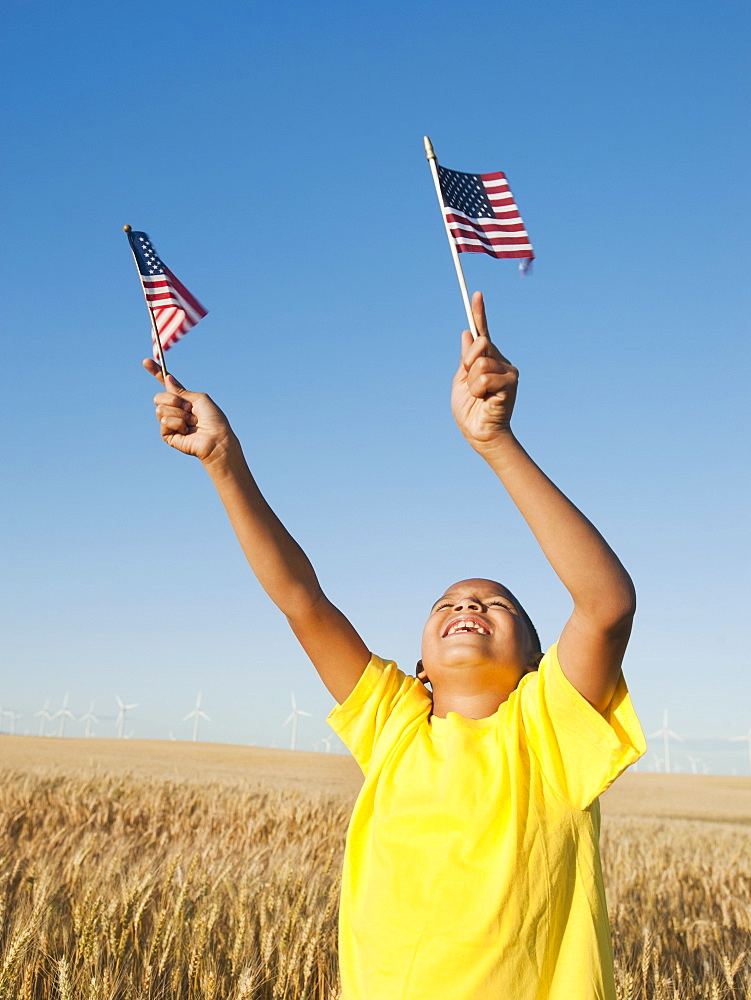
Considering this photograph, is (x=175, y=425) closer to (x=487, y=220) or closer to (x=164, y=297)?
(x=164, y=297)

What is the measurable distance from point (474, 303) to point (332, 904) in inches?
148

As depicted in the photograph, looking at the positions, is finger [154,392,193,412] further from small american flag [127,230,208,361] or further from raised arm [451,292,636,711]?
raised arm [451,292,636,711]

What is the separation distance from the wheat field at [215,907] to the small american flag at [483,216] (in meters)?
3.05

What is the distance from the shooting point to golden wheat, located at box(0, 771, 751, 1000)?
382 cm

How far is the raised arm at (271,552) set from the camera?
3096 millimetres

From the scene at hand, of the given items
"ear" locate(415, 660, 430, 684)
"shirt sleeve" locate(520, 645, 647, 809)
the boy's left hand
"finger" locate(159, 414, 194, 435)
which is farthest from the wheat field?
the boy's left hand

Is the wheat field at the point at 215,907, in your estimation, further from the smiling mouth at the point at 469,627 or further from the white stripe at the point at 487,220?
the white stripe at the point at 487,220

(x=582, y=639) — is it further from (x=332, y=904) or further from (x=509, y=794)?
(x=332, y=904)

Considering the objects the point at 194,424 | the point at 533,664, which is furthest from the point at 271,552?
the point at 533,664

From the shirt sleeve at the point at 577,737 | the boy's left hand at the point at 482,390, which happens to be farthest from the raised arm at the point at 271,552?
the boy's left hand at the point at 482,390

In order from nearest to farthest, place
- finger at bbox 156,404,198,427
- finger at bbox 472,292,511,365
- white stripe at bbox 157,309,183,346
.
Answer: finger at bbox 472,292,511,365 < finger at bbox 156,404,198,427 < white stripe at bbox 157,309,183,346

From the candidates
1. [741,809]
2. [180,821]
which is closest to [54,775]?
[180,821]

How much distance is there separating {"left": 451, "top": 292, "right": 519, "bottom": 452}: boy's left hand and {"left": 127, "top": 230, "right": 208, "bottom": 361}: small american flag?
6.14 feet

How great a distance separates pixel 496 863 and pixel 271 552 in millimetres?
1246
